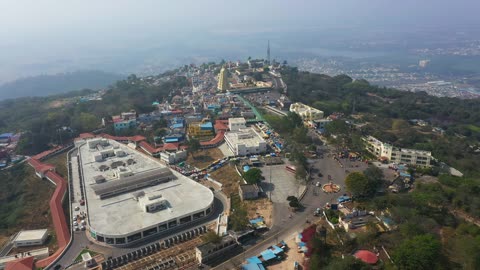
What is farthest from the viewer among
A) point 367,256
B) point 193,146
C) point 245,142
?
point 245,142

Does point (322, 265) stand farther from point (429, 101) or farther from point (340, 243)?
point (429, 101)

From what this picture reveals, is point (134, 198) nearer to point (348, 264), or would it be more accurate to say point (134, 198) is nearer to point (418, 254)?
point (348, 264)

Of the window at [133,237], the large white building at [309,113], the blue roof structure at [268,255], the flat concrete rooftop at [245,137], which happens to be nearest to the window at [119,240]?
the window at [133,237]

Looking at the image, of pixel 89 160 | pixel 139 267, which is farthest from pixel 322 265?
pixel 89 160

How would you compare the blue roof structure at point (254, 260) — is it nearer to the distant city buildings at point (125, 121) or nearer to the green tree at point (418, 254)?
the green tree at point (418, 254)

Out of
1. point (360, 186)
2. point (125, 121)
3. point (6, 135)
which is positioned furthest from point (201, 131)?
point (6, 135)
